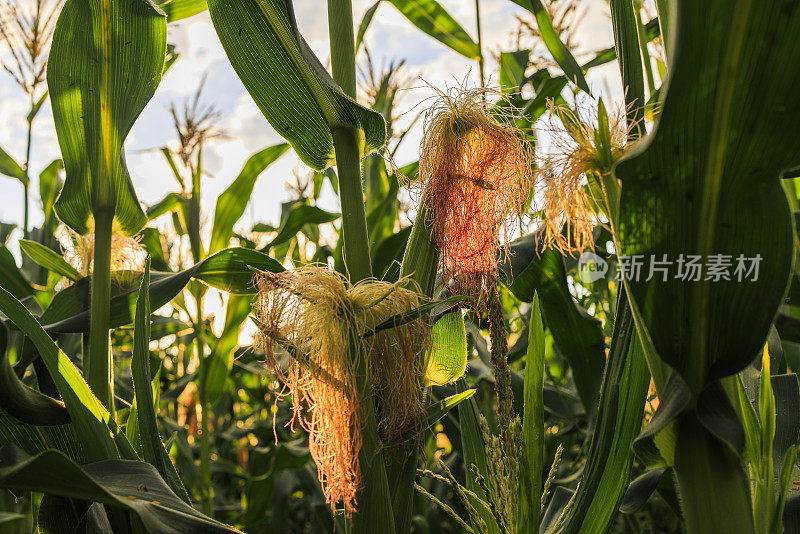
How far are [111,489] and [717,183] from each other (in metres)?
0.60

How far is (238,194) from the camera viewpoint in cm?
144

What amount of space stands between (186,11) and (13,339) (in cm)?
74

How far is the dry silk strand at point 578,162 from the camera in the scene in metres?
0.59

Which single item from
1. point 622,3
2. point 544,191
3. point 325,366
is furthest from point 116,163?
point 622,3

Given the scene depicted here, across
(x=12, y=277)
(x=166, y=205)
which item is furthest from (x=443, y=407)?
(x=166, y=205)

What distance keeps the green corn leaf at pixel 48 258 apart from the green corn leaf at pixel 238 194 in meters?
0.37

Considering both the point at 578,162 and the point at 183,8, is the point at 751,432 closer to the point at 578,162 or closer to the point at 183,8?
the point at 578,162

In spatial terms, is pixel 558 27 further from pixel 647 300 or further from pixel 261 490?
pixel 261 490

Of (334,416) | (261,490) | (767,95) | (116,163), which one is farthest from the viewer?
(261,490)

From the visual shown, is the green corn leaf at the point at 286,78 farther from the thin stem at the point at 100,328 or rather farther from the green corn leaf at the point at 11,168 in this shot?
the green corn leaf at the point at 11,168

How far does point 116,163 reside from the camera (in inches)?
33.7

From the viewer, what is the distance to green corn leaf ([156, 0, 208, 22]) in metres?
1.02

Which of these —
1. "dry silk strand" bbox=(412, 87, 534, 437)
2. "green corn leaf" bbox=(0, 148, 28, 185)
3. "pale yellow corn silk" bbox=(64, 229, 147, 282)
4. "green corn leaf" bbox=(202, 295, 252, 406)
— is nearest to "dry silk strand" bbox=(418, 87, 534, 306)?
"dry silk strand" bbox=(412, 87, 534, 437)

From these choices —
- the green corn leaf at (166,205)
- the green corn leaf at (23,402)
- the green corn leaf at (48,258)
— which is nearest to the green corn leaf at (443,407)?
the green corn leaf at (23,402)
